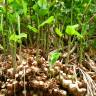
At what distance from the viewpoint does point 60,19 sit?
5.63 feet

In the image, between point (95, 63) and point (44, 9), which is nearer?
point (44, 9)

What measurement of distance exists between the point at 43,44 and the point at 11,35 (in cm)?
27

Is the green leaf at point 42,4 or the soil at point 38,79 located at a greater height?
the green leaf at point 42,4

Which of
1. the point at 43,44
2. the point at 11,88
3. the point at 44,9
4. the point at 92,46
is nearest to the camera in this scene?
the point at 11,88

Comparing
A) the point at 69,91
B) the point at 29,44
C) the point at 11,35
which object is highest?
the point at 11,35

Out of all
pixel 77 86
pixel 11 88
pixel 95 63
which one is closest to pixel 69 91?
pixel 77 86

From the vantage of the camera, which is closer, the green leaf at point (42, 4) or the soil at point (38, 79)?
the soil at point (38, 79)

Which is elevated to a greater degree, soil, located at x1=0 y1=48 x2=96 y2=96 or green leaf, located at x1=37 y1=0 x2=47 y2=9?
green leaf, located at x1=37 y1=0 x2=47 y2=9

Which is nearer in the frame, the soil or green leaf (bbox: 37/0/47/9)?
the soil

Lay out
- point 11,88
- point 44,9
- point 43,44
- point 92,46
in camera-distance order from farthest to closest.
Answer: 1. point 92,46
2. point 43,44
3. point 44,9
4. point 11,88

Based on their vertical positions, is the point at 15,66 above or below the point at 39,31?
below

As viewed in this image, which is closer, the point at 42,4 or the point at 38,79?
the point at 38,79

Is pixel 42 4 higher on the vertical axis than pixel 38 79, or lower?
higher

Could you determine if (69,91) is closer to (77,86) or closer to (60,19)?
(77,86)
